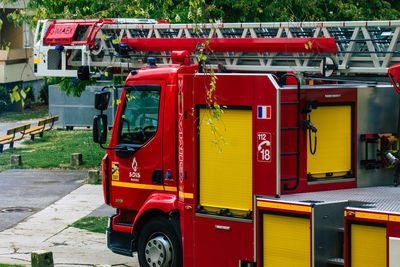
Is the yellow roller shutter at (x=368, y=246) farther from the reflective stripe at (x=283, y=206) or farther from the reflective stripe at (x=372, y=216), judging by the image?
the reflective stripe at (x=283, y=206)

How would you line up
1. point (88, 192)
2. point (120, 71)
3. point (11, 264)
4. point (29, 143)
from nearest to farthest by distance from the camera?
point (11, 264) < point (120, 71) < point (88, 192) < point (29, 143)

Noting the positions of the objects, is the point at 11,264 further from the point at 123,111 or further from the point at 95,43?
the point at 95,43

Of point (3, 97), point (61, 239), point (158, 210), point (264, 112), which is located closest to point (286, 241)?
point (264, 112)

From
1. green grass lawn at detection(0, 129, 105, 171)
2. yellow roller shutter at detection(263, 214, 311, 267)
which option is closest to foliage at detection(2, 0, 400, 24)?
green grass lawn at detection(0, 129, 105, 171)

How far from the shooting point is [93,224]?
15320 mm

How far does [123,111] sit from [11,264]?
3.17m

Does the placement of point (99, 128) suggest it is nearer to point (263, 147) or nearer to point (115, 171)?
point (115, 171)

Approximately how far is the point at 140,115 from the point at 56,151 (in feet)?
47.8

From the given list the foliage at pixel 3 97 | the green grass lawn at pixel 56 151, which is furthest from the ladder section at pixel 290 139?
the foliage at pixel 3 97

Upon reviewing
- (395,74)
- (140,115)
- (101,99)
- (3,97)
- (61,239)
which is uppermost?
(3,97)

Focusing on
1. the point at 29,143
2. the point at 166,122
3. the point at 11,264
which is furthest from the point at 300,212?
the point at 29,143

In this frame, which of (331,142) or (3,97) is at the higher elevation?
(3,97)

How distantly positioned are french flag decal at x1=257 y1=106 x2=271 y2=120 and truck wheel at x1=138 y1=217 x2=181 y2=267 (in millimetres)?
2299

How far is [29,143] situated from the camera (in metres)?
27.3
